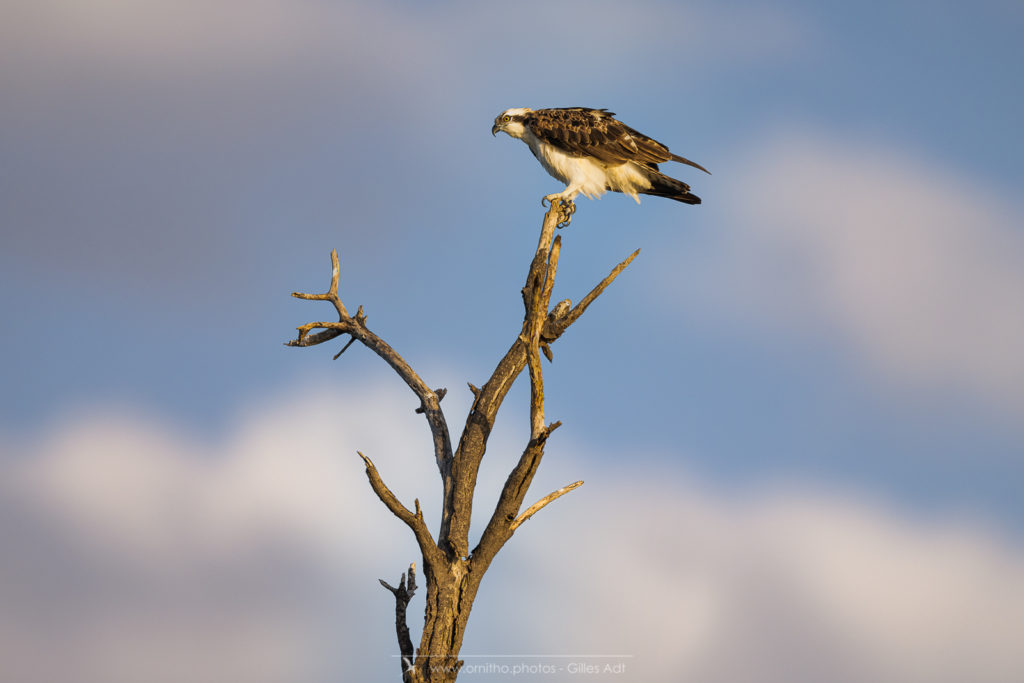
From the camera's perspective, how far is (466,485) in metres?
9.83

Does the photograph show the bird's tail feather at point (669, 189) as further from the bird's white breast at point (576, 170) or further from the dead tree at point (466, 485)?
the dead tree at point (466, 485)

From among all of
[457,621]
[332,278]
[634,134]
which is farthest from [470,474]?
[634,134]

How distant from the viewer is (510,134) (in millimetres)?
12688

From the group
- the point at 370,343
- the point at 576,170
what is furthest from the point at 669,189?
the point at 370,343

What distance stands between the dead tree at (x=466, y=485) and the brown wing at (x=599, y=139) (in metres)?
1.43

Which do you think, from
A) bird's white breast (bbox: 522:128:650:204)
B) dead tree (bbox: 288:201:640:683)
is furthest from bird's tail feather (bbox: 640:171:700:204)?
dead tree (bbox: 288:201:640:683)

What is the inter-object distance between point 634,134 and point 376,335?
4933mm

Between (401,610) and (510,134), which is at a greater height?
(510,134)

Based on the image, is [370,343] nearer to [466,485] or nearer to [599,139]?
[466,485]

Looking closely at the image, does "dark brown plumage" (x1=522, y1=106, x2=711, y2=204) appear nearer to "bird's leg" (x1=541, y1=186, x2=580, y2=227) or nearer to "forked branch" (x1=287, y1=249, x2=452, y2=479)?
"bird's leg" (x1=541, y1=186, x2=580, y2=227)

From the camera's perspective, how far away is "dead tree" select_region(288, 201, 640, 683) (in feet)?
30.2

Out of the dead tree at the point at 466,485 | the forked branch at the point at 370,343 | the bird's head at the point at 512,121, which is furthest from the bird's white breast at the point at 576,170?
the forked branch at the point at 370,343

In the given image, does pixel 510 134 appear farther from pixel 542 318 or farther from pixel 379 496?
pixel 379 496

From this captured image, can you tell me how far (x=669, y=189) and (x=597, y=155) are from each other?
1.29 metres
